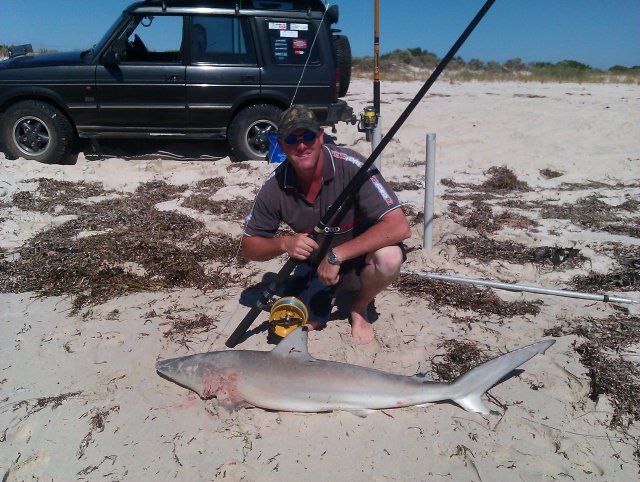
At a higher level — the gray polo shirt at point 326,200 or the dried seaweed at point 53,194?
the gray polo shirt at point 326,200

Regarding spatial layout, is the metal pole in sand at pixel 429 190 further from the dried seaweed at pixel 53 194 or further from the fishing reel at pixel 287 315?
the dried seaweed at pixel 53 194

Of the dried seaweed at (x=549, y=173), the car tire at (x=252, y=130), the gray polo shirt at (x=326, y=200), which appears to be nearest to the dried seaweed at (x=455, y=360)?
the gray polo shirt at (x=326, y=200)

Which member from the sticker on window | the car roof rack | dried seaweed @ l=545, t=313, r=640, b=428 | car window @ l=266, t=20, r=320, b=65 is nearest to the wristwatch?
dried seaweed @ l=545, t=313, r=640, b=428

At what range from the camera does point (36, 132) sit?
718 cm

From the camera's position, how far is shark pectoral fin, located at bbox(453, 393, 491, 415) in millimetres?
2600

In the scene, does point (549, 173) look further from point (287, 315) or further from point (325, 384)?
point (325, 384)

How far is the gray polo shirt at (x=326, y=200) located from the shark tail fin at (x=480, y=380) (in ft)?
3.41

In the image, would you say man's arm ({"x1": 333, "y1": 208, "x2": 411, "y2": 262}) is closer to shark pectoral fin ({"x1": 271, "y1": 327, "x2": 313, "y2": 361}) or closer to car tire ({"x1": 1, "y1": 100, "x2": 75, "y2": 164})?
shark pectoral fin ({"x1": 271, "y1": 327, "x2": 313, "y2": 361})

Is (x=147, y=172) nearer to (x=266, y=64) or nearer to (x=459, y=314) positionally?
(x=266, y=64)

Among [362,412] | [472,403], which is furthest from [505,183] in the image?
[362,412]

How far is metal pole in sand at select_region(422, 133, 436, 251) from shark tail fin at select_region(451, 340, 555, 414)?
192 cm

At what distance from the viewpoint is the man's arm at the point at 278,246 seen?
117 inches

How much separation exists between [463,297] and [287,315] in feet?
4.52

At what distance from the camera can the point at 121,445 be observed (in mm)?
2467
